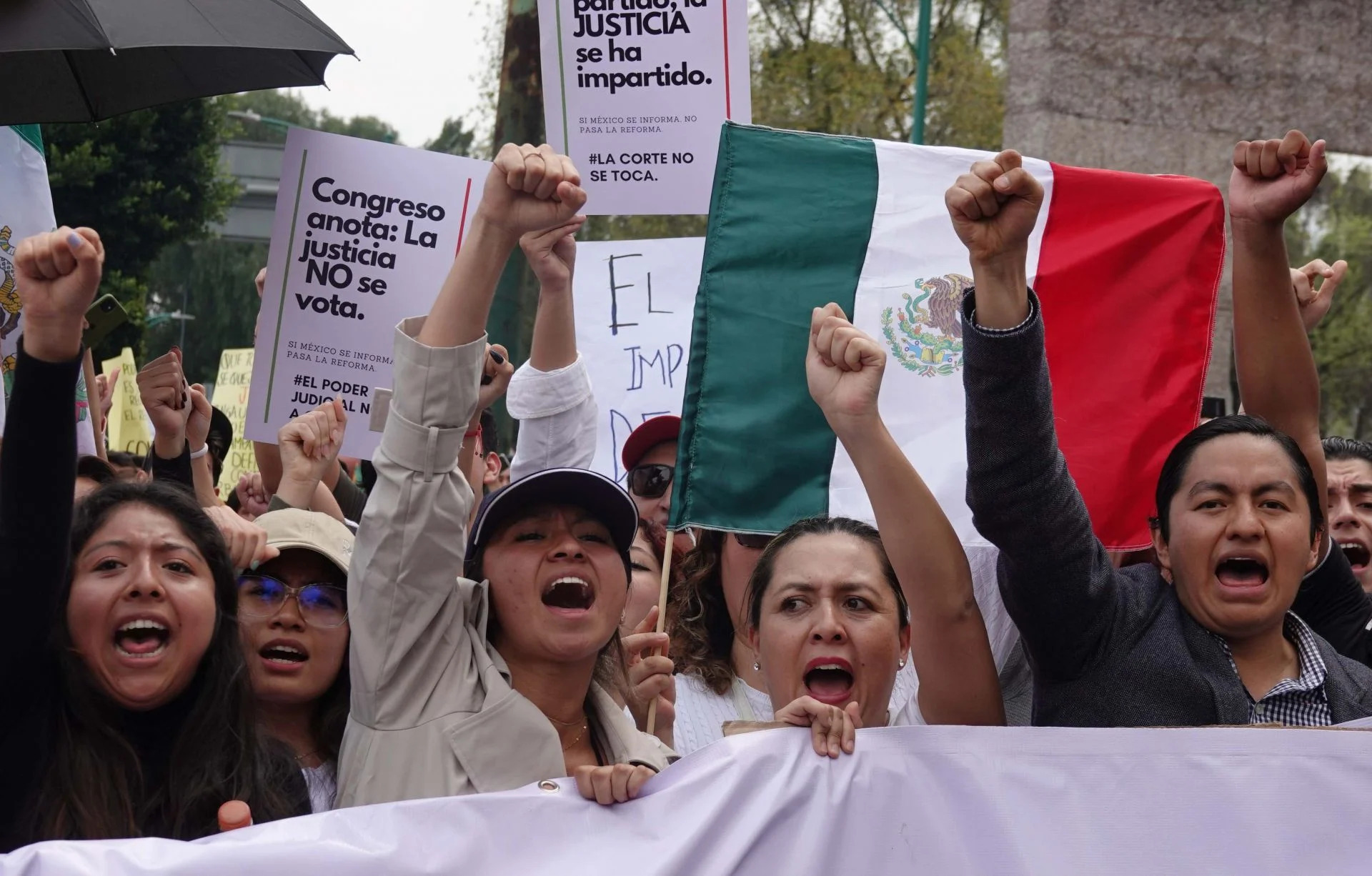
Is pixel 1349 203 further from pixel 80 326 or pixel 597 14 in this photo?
pixel 80 326

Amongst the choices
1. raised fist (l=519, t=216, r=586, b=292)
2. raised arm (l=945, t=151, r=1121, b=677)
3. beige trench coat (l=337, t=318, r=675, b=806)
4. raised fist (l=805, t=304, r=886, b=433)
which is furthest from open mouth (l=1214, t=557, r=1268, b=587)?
raised fist (l=519, t=216, r=586, b=292)

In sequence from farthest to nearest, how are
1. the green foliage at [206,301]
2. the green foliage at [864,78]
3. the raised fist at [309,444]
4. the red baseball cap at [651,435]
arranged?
1. the green foliage at [206,301]
2. the green foliage at [864,78]
3. the red baseball cap at [651,435]
4. the raised fist at [309,444]

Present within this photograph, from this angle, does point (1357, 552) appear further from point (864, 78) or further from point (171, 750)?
point (864, 78)

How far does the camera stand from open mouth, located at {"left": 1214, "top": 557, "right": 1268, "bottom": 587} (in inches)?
115

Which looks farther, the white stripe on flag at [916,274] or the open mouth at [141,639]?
the white stripe on flag at [916,274]

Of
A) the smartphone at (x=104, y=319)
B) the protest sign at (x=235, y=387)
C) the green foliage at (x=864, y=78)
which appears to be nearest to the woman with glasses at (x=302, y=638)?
the smartphone at (x=104, y=319)

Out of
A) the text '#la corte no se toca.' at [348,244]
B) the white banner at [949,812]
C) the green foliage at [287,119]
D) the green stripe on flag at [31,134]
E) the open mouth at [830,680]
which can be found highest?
the green foliage at [287,119]

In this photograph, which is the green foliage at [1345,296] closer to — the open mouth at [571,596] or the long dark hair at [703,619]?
the long dark hair at [703,619]

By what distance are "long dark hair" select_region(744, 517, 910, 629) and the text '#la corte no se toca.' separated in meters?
1.85

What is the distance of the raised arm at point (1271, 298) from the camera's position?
329 centimetres

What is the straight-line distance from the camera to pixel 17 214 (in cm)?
430

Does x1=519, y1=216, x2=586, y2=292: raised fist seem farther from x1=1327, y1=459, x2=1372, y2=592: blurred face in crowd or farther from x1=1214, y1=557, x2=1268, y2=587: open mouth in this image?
x1=1327, y1=459, x2=1372, y2=592: blurred face in crowd

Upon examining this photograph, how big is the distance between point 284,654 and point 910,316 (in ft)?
5.21

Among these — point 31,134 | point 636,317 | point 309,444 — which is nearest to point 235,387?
point 636,317
